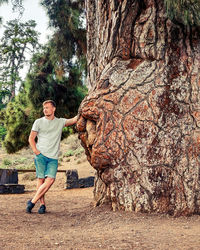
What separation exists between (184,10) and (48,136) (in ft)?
8.52

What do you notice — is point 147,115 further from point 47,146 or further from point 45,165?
point 45,165

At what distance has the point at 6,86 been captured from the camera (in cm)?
2241

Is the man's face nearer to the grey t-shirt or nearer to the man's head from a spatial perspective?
the man's head

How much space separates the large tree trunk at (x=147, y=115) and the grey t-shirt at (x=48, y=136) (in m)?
0.75

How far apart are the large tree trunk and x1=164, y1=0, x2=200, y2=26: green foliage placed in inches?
7.9

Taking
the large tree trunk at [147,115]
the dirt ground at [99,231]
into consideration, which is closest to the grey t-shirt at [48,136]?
the large tree trunk at [147,115]

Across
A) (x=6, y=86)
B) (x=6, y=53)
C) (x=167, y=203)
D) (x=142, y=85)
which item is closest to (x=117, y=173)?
(x=167, y=203)

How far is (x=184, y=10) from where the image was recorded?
4.07 meters

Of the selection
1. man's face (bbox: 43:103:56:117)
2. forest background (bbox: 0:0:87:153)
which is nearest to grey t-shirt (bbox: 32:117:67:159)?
man's face (bbox: 43:103:56:117)

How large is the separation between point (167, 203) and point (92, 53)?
2647 mm

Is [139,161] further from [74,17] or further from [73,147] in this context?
[73,147]

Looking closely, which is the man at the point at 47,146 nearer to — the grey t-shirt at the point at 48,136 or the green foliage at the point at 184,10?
the grey t-shirt at the point at 48,136

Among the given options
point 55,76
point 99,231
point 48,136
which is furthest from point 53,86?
point 99,231

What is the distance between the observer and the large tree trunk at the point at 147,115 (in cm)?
407
